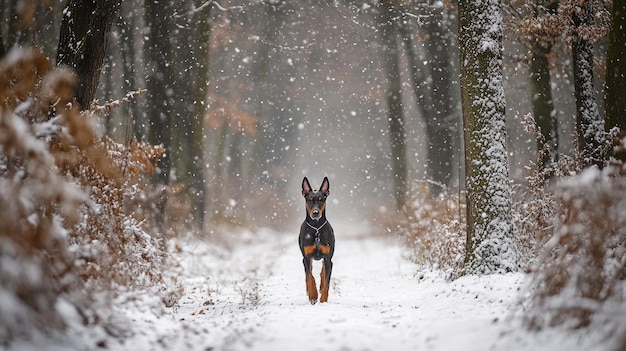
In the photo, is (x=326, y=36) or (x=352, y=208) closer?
(x=326, y=36)

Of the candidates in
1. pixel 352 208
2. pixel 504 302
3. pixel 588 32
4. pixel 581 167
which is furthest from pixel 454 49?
pixel 352 208

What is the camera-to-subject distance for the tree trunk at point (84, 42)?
748cm

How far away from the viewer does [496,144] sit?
8.17m

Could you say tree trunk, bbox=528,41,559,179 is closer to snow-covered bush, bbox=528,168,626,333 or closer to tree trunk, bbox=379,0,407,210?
tree trunk, bbox=379,0,407,210

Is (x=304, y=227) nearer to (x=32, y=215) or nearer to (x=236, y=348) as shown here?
(x=236, y=348)

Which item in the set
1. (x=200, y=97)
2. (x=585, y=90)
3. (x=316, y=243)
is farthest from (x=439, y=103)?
(x=316, y=243)

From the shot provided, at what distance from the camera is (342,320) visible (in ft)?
19.2

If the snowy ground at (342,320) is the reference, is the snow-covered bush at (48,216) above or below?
above

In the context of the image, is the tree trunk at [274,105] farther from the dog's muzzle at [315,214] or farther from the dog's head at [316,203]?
the dog's muzzle at [315,214]

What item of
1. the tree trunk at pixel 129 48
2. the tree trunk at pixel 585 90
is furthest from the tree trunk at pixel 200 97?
the tree trunk at pixel 585 90

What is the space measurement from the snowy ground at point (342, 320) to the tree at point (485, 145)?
64 centimetres

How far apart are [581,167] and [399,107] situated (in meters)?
12.3

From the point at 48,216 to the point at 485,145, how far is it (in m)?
6.37

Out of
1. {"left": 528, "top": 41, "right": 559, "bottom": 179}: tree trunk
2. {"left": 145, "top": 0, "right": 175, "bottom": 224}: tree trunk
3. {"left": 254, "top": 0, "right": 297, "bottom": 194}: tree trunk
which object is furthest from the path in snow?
{"left": 254, "top": 0, "right": 297, "bottom": 194}: tree trunk
